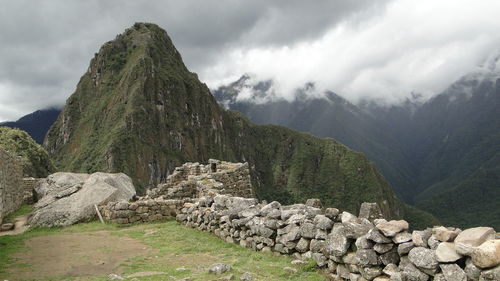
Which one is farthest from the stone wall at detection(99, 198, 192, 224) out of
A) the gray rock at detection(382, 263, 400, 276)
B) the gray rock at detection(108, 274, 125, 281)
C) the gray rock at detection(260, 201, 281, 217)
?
the gray rock at detection(382, 263, 400, 276)

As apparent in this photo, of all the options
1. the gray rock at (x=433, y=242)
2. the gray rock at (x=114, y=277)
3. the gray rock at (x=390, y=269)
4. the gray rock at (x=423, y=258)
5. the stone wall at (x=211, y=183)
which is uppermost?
the stone wall at (x=211, y=183)

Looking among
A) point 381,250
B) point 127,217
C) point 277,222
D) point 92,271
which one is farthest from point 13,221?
point 381,250

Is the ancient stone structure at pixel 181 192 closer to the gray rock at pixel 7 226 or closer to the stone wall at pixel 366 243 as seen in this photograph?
the gray rock at pixel 7 226

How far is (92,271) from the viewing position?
28.9 feet

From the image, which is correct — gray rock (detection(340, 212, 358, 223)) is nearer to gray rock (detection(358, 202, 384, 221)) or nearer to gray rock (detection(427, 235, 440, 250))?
gray rock (detection(427, 235, 440, 250))

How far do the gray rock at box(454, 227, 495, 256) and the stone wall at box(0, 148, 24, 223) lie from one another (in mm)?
17266

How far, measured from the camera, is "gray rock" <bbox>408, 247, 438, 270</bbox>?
17.6 feet

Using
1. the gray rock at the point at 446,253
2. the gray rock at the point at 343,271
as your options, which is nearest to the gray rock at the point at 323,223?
the gray rock at the point at 343,271

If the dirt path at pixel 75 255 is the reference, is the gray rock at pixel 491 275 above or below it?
above

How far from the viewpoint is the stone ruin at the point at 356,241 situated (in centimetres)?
512

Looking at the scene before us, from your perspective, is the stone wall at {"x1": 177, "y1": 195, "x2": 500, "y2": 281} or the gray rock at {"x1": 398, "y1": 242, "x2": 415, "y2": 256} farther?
the gray rock at {"x1": 398, "y1": 242, "x2": 415, "y2": 256}

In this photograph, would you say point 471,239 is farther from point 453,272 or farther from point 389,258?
point 389,258

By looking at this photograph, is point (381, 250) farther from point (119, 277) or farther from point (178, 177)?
point (178, 177)

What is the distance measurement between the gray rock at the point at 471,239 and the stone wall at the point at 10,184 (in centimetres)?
1727
